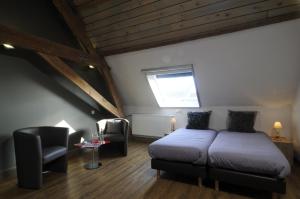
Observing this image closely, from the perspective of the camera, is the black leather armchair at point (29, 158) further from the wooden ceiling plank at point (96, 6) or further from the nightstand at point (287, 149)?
the nightstand at point (287, 149)

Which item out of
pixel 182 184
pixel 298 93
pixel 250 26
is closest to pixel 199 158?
pixel 182 184

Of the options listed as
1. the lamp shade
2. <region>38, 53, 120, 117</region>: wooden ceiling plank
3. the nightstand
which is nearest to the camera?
<region>38, 53, 120, 117</region>: wooden ceiling plank

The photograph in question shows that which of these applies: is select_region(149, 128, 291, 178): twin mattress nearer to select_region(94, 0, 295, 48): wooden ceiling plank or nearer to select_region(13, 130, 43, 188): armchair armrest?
select_region(13, 130, 43, 188): armchair armrest

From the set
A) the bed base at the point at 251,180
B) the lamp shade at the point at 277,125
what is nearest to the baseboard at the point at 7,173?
the bed base at the point at 251,180

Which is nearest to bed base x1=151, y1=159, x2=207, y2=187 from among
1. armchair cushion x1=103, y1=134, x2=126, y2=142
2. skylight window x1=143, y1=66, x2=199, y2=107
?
armchair cushion x1=103, y1=134, x2=126, y2=142

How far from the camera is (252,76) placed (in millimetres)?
3457

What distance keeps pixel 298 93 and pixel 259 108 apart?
0.75m

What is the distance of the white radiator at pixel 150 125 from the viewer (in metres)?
4.70

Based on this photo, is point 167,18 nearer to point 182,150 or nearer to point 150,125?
point 182,150

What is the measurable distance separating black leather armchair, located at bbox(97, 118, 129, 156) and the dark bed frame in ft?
4.11

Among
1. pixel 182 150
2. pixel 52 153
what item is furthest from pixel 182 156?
pixel 52 153

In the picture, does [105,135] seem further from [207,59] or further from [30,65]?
[207,59]

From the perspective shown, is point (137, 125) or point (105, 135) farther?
point (137, 125)

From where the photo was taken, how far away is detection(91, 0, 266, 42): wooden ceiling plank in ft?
8.52
